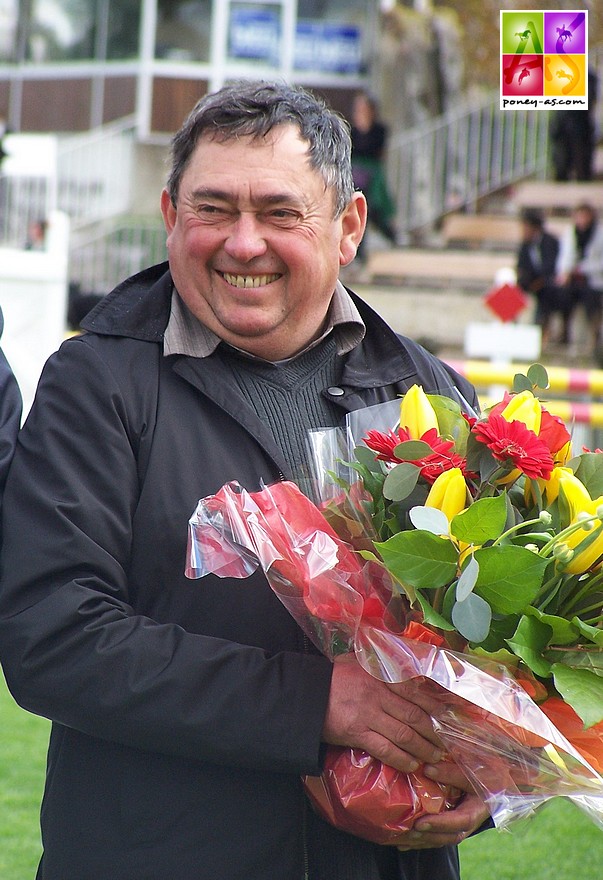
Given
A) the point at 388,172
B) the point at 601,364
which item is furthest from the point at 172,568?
the point at 388,172

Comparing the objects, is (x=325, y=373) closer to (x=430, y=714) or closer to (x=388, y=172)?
(x=430, y=714)

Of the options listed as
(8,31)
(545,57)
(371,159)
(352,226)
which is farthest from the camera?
(8,31)

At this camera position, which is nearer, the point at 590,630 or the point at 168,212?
the point at 590,630

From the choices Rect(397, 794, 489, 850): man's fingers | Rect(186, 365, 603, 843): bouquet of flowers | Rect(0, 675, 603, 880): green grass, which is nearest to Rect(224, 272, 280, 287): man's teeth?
Rect(186, 365, 603, 843): bouquet of flowers

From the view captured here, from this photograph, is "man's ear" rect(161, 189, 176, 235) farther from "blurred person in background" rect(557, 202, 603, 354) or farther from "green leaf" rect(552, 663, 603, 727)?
"blurred person in background" rect(557, 202, 603, 354)

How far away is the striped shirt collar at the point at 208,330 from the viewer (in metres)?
2.18

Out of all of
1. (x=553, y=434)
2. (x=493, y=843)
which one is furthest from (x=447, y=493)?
(x=493, y=843)

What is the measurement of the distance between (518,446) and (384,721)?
1.56 ft

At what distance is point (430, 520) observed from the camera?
5.60 feet

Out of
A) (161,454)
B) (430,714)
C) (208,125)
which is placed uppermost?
(208,125)

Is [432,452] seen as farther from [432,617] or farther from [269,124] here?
[269,124]

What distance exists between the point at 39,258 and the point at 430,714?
547 centimetres

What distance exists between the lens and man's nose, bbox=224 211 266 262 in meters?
2.12

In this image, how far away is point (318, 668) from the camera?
1937mm
